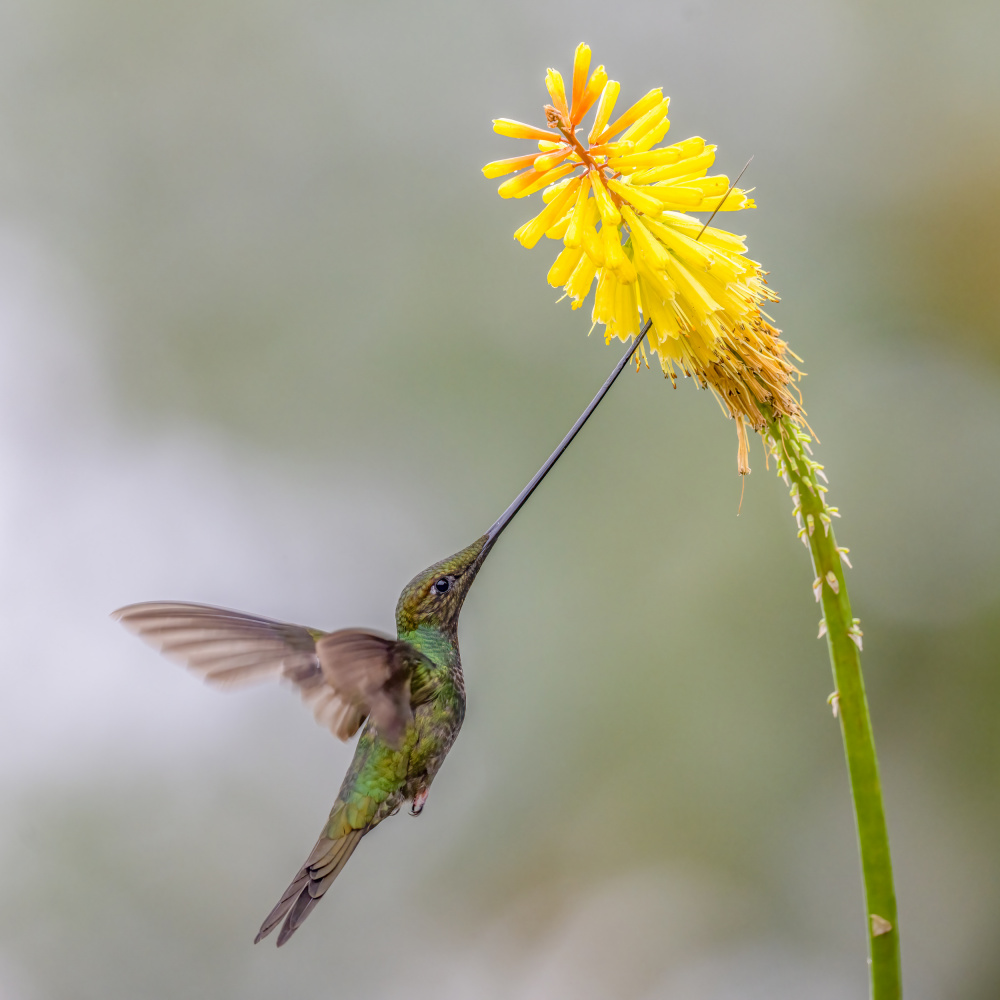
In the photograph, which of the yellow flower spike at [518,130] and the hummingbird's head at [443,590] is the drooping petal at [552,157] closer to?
the yellow flower spike at [518,130]

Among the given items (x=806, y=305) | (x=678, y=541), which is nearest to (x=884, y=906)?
(x=678, y=541)

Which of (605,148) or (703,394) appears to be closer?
(605,148)

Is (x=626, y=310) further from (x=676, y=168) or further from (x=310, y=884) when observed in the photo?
(x=310, y=884)

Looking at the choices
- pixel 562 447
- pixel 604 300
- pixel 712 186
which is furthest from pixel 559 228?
pixel 562 447

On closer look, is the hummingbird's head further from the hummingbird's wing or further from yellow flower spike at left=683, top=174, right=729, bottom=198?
yellow flower spike at left=683, top=174, right=729, bottom=198

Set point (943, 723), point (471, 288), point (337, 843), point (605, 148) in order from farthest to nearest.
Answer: point (471, 288) < point (943, 723) < point (337, 843) < point (605, 148)

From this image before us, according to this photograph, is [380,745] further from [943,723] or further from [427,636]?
[943,723]
